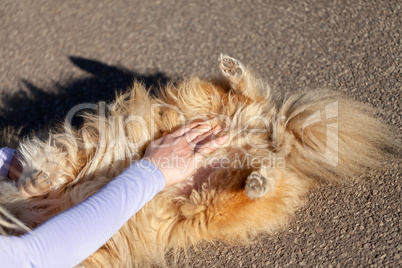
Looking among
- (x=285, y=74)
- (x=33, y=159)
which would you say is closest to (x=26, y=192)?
(x=33, y=159)

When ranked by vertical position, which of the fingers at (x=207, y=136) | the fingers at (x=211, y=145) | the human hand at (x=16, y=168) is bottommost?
the human hand at (x=16, y=168)

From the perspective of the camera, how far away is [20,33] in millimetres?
3445

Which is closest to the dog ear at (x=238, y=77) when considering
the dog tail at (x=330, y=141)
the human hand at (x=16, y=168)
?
the dog tail at (x=330, y=141)

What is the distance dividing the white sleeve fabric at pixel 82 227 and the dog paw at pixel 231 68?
2.23 ft

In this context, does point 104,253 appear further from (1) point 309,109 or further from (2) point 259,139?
(1) point 309,109

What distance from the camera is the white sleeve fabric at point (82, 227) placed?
141cm

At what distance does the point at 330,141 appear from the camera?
187 cm

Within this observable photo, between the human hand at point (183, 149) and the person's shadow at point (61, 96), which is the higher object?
the person's shadow at point (61, 96)

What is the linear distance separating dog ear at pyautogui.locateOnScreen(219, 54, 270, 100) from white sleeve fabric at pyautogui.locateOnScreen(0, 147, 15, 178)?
4.27ft

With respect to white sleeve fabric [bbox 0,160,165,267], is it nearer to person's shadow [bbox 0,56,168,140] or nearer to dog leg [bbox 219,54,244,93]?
dog leg [bbox 219,54,244,93]

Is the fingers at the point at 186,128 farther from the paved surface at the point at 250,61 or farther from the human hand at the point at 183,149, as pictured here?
the paved surface at the point at 250,61

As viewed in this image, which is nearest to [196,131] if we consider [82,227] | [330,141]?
[330,141]

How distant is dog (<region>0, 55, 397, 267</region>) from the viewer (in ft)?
5.96

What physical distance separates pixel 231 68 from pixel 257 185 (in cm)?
69
